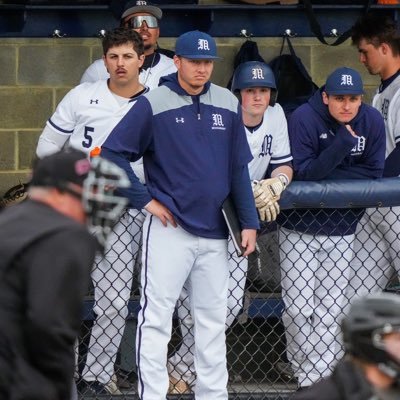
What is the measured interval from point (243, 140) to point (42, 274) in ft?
8.30

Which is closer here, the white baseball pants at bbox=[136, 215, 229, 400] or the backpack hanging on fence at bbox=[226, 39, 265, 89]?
the white baseball pants at bbox=[136, 215, 229, 400]

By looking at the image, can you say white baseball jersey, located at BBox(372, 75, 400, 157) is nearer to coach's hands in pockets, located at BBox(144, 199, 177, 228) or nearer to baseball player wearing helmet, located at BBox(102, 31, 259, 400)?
baseball player wearing helmet, located at BBox(102, 31, 259, 400)

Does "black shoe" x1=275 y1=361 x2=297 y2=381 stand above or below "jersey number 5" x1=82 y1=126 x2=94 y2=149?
below

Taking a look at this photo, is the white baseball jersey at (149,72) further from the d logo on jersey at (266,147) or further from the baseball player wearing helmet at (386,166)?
the baseball player wearing helmet at (386,166)

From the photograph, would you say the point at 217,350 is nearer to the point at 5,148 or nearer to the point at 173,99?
the point at 173,99

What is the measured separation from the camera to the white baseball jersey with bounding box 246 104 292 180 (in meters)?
6.95

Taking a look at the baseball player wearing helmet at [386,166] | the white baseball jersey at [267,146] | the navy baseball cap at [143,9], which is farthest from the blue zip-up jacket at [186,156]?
the navy baseball cap at [143,9]

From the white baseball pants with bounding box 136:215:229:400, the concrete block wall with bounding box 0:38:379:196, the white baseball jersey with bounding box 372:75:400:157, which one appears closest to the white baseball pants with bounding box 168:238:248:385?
the white baseball pants with bounding box 136:215:229:400

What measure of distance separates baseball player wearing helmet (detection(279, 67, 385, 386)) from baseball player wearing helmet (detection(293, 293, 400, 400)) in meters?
3.09

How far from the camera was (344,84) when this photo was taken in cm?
691

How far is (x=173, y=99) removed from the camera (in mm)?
6332

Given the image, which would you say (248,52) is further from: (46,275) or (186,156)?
(46,275)

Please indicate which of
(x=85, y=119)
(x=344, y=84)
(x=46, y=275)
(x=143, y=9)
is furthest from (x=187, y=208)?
(x=46, y=275)

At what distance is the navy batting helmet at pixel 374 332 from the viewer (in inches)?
142
